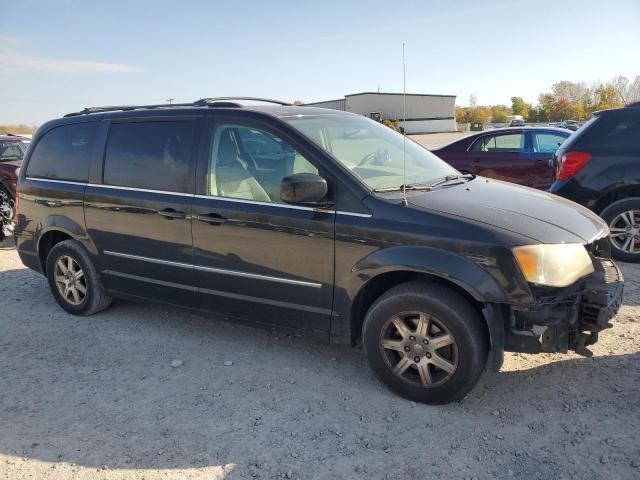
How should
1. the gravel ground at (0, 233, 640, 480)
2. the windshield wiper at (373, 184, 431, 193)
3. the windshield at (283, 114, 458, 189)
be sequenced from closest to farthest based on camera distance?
the gravel ground at (0, 233, 640, 480) < the windshield wiper at (373, 184, 431, 193) < the windshield at (283, 114, 458, 189)

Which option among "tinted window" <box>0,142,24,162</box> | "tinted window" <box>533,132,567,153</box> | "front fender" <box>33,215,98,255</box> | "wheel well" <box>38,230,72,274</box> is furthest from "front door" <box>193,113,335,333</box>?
"tinted window" <box>0,142,24,162</box>

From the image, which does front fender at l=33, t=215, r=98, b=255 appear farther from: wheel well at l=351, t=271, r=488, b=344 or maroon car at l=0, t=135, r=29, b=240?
maroon car at l=0, t=135, r=29, b=240

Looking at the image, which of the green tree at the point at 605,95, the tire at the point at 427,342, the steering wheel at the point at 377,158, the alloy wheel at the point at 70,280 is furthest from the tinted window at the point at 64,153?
the green tree at the point at 605,95

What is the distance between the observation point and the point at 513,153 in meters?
9.34

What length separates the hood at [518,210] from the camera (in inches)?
122

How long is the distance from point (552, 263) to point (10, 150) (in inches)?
397

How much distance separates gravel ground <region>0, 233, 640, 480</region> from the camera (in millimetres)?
2771

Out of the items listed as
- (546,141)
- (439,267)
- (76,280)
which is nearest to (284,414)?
(439,267)

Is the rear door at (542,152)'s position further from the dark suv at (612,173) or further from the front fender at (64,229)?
the front fender at (64,229)

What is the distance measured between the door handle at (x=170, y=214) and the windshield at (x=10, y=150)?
7.34 m

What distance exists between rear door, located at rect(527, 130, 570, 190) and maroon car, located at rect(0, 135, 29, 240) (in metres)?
8.80

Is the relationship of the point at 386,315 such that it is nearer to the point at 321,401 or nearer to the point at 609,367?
the point at 321,401

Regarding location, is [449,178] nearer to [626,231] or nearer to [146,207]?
[146,207]

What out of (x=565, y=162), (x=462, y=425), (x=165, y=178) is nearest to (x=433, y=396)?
(x=462, y=425)
